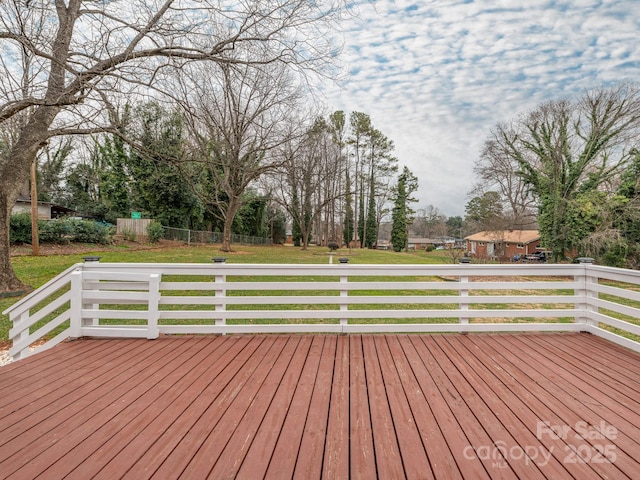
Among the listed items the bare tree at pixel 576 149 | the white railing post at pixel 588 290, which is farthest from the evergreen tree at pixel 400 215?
the white railing post at pixel 588 290

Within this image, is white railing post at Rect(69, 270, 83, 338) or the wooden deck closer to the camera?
the wooden deck

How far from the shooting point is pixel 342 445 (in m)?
1.61

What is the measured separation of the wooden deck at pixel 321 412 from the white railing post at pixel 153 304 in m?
0.25

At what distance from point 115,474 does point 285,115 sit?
13546 millimetres

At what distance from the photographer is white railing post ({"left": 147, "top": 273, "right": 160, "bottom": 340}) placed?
10.6 feet

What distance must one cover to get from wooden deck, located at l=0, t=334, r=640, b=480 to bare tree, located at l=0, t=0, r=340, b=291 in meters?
3.59

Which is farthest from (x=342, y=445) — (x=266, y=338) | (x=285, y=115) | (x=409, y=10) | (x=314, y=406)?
(x=285, y=115)

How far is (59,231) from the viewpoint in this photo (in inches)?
464

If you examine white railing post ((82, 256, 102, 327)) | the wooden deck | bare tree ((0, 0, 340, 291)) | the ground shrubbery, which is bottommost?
the wooden deck

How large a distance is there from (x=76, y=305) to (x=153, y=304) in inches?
33.1

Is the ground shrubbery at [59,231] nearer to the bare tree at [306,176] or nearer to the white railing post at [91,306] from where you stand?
the bare tree at [306,176]

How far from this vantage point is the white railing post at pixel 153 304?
127 inches

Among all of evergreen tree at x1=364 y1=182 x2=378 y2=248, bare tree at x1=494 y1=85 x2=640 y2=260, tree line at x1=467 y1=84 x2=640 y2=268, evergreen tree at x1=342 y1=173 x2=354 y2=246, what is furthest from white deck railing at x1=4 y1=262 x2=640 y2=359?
evergreen tree at x1=364 y1=182 x2=378 y2=248

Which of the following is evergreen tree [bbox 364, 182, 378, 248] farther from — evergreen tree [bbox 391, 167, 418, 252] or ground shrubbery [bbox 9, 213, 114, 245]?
ground shrubbery [bbox 9, 213, 114, 245]
